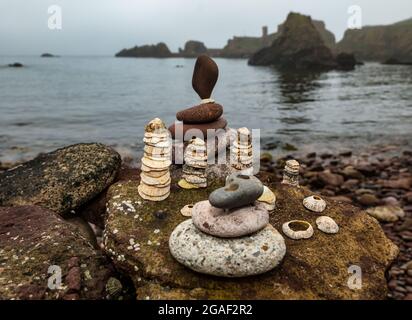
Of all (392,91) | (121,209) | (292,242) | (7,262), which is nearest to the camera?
(7,262)

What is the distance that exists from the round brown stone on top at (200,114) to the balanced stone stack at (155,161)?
3.98 feet

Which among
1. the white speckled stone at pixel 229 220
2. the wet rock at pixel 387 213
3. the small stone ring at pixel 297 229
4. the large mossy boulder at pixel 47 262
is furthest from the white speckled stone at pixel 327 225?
the wet rock at pixel 387 213

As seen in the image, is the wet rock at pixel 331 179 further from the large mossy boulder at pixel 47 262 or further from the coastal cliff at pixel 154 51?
the coastal cliff at pixel 154 51

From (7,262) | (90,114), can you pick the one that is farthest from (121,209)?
(90,114)

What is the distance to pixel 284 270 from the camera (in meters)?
4.23

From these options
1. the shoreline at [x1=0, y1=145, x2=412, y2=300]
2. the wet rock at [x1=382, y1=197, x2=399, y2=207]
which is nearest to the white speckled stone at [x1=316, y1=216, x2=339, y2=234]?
the shoreline at [x1=0, y1=145, x2=412, y2=300]

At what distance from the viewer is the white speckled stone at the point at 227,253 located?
3.89 m

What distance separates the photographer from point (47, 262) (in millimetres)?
4414

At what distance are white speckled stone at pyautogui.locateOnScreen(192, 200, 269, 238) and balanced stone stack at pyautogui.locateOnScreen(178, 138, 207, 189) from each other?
1.68m

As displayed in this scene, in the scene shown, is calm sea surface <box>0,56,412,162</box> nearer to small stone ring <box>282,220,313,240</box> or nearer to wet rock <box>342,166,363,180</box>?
wet rock <box>342,166,363,180</box>

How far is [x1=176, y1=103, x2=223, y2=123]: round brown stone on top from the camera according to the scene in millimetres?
6648

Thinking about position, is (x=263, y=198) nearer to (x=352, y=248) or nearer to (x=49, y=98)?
(x=352, y=248)

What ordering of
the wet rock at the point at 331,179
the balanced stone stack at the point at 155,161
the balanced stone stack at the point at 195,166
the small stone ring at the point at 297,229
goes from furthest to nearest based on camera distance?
the wet rock at the point at 331,179, the balanced stone stack at the point at 195,166, the balanced stone stack at the point at 155,161, the small stone ring at the point at 297,229

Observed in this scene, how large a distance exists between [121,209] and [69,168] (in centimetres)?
203
